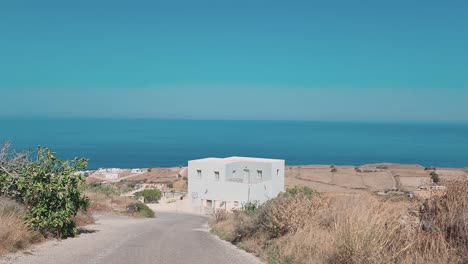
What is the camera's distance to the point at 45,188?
12.4 metres

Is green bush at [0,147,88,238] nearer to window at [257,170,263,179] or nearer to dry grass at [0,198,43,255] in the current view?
dry grass at [0,198,43,255]

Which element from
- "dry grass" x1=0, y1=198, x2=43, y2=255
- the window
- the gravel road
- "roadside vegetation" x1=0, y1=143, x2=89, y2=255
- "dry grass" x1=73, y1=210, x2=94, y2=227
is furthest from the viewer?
the window

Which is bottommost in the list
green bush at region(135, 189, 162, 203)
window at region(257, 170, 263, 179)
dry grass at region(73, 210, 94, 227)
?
green bush at region(135, 189, 162, 203)

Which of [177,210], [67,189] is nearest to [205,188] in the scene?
[177,210]

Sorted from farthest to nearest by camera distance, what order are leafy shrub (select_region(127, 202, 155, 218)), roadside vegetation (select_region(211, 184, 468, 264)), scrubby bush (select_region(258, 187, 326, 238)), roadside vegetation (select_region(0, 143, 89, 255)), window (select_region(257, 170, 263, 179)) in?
window (select_region(257, 170, 263, 179)) < leafy shrub (select_region(127, 202, 155, 218)) < roadside vegetation (select_region(0, 143, 89, 255)) < scrubby bush (select_region(258, 187, 326, 238)) < roadside vegetation (select_region(211, 184, 468, 264))

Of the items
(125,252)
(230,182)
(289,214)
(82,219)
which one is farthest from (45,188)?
(230,182)

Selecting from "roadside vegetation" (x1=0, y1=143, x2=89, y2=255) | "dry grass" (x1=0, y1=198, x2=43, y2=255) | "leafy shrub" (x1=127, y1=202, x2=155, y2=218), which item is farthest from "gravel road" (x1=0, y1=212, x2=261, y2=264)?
"leafy shrub" (x1=127, y1=202, x2=155, y2=218)

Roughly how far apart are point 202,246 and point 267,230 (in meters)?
1.69

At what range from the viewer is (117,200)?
33281mm

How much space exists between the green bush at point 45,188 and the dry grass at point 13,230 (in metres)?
0.42

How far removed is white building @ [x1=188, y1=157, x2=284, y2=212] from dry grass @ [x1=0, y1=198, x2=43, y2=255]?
32868 millimetres

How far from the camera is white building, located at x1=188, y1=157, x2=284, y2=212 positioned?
44438 mm

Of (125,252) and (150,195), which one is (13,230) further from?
(150,195)

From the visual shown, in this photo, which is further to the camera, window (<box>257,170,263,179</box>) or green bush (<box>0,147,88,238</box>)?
window (<box>257,170,263,179</box>)
